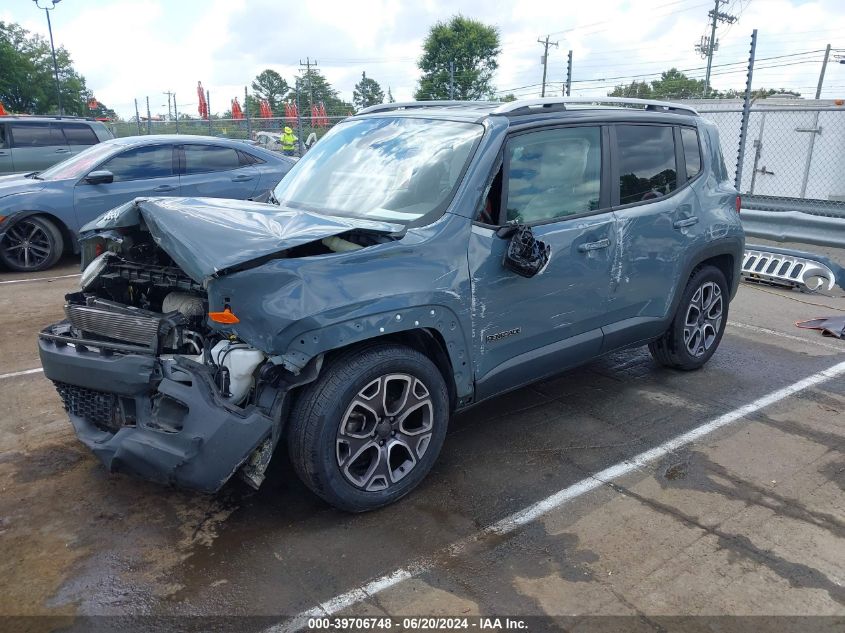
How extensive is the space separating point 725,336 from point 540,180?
3.33m

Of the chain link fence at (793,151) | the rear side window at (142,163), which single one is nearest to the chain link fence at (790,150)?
the chain link fence at (793,151)

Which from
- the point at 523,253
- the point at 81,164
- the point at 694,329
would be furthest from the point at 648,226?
the point at 81,164

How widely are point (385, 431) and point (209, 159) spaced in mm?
7036

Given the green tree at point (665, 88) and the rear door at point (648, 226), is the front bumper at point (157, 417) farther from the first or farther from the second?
the green tree at point (665, 88)

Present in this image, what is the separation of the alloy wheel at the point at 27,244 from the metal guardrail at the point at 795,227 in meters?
9.27

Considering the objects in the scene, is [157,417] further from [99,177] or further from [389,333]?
[99,177]

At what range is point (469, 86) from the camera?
A: 4172cm

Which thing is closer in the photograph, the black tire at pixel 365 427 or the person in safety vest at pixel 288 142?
the black tire at pixel 365 427

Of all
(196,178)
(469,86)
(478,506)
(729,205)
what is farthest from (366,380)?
(469,86)

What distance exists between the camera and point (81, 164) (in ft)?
28.9

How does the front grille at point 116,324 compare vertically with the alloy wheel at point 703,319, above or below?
above

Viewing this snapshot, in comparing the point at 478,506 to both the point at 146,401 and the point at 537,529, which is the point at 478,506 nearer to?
the point at 537,529

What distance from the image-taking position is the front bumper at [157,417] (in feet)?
9.43

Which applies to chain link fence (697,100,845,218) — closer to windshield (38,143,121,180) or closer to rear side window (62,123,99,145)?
windshield (38,143,121,180)
